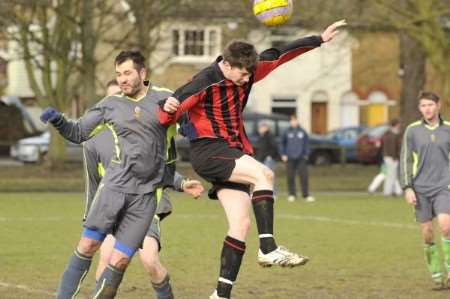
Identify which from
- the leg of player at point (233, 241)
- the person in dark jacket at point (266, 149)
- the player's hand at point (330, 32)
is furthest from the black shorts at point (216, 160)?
the person in dark jacket at point (266, 149)

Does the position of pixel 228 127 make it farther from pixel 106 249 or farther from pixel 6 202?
pixel 6 202

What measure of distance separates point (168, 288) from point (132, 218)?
104 centimetres

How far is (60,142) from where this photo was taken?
3550cm

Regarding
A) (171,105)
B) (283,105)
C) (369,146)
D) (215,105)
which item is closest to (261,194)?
(215,105)

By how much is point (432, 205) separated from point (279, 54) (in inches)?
145

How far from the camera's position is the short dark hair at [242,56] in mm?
8977

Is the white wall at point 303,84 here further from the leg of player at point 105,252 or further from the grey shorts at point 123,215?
the grey shorts at point 123,215

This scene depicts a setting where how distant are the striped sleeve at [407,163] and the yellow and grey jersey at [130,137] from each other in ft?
14.0

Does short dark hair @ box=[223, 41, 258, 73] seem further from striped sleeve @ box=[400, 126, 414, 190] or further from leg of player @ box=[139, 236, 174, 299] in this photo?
striped sleeve @ box=[400, 126, 414, 190]

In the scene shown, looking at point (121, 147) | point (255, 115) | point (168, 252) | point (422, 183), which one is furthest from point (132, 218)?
point (255, 115)

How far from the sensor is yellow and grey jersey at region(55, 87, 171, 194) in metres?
8.84

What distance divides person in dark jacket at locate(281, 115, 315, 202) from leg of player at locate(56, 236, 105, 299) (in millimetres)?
18934

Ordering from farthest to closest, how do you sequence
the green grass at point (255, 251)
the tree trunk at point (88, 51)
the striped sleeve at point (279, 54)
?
the tree trunk at point (88, 51) < the green grass at point (255, 251) < the striped sleeve at point (279, 54)

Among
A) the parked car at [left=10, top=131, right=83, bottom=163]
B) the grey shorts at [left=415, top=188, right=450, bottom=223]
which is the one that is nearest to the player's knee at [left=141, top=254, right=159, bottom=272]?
the grey shorts at [left=415, top=188, right=450, bottom=223]
